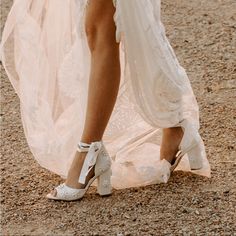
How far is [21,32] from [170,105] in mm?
906

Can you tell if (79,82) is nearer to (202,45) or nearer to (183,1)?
(202,45)

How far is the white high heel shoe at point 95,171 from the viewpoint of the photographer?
180 inches

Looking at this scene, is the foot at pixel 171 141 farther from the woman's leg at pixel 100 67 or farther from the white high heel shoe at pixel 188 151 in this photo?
the woman's leg at pixel 100 67

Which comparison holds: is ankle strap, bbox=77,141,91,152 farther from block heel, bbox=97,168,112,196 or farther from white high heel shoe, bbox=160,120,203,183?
white high heel shoe, bbox=160,120,203,183

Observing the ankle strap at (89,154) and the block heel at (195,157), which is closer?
the ankle strap at (89,154)

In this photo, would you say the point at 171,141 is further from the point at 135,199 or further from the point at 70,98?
the point at 70,98

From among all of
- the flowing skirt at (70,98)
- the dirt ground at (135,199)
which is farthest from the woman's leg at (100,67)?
the dirt ground at (135,199)

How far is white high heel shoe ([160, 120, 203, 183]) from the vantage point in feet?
15.8

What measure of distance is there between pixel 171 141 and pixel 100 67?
26.5 inches

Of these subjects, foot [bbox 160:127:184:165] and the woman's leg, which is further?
foot [bbox 160:127:184:165]

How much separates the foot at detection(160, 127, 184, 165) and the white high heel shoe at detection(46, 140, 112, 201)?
1.18 ft

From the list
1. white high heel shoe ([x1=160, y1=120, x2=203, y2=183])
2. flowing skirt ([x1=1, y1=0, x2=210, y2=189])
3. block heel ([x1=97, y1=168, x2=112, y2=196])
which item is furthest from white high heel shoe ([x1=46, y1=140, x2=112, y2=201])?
white high heel shoe ([x1=160, y1=120, x2=203, y2=183])

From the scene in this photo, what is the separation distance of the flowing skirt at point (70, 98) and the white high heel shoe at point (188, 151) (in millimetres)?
44

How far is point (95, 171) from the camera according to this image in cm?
463
